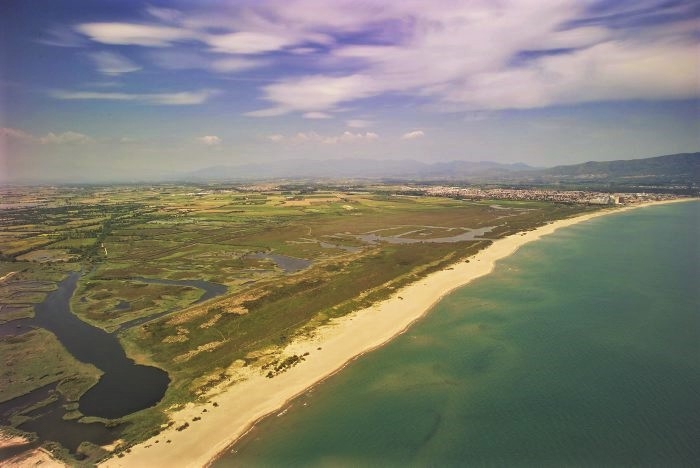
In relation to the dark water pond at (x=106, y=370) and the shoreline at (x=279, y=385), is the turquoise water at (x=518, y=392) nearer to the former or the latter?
the shoreline at (x=279, y=385)

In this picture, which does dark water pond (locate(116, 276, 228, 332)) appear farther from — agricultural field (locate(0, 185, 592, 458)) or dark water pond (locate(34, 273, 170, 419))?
Answer: dark water pond (locate(34, 273, 170, 419))

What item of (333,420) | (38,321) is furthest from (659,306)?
(38,321)

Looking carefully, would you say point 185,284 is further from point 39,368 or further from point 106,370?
point 106,370

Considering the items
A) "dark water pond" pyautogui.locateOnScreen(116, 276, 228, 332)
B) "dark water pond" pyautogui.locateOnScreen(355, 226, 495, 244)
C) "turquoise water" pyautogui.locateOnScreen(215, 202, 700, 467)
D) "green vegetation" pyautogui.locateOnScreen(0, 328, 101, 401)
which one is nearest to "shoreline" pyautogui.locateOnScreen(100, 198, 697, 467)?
"turquoise water" pyautogui.locateOnScreen(215, 202, 700, 467)

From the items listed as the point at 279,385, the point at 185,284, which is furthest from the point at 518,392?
the point at 185,284

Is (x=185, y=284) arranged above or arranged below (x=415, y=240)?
below

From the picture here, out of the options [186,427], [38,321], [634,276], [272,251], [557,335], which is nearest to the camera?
[186,427]

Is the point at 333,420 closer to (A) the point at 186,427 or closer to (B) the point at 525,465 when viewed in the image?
(A) the point at 186,427
